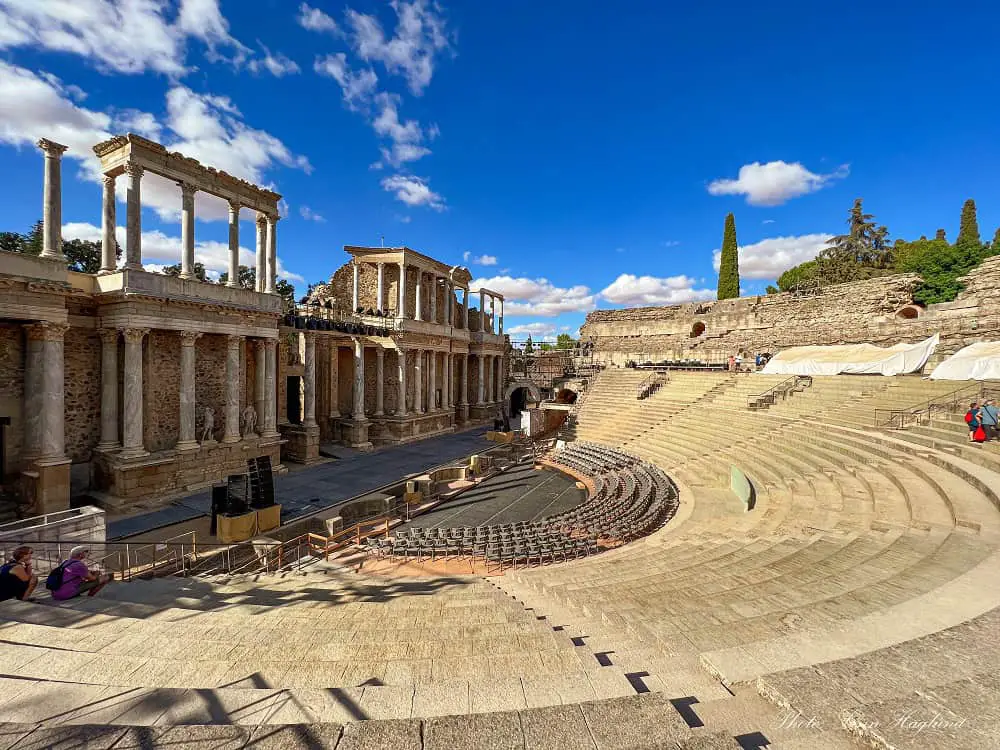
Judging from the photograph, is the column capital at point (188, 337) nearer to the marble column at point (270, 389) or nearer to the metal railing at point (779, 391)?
the marble column at point (270, 389)

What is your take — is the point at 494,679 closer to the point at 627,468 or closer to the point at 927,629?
the point at 927,629

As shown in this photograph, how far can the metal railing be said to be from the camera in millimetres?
21953

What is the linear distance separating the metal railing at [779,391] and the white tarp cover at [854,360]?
0.83 meters

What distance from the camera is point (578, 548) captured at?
1209 centimetres

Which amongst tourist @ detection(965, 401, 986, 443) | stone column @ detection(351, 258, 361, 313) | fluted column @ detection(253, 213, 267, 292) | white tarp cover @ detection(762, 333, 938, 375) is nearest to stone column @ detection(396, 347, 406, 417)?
stone column @ detection(351, 258, 361, 313)

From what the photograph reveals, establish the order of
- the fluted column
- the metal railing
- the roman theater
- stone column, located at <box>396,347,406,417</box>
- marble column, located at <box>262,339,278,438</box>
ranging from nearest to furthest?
the roman theater < marble column, located at <box>262,339,278,438</box> < the fluted column < the metal railing < stone column, located at <box>396,347,406,417</box>

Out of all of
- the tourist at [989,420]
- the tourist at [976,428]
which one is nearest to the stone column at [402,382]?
the tourist at [976,428]

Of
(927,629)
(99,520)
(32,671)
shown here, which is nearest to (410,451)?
(99,520)

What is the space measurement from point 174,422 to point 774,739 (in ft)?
71.2

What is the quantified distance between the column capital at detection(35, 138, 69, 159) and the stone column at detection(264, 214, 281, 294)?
7.28 meters

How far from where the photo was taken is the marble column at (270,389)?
818 inches

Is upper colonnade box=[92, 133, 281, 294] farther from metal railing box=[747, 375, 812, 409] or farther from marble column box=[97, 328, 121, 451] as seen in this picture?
metal railing box=[747, 375, 812, 409]

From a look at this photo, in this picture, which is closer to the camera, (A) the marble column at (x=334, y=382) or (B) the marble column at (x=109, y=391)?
(B) the marble column at (x=109, y=391)

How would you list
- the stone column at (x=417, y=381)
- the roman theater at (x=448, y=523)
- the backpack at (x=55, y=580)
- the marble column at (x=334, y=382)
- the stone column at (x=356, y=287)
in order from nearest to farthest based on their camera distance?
the roman theater at (x=448, y=523)
the backpack at (x=55, y=580)
the marble column at (x=334, y=382)
the stone column at (x=356, y=287)
the stone column at (x=417, y=381)
